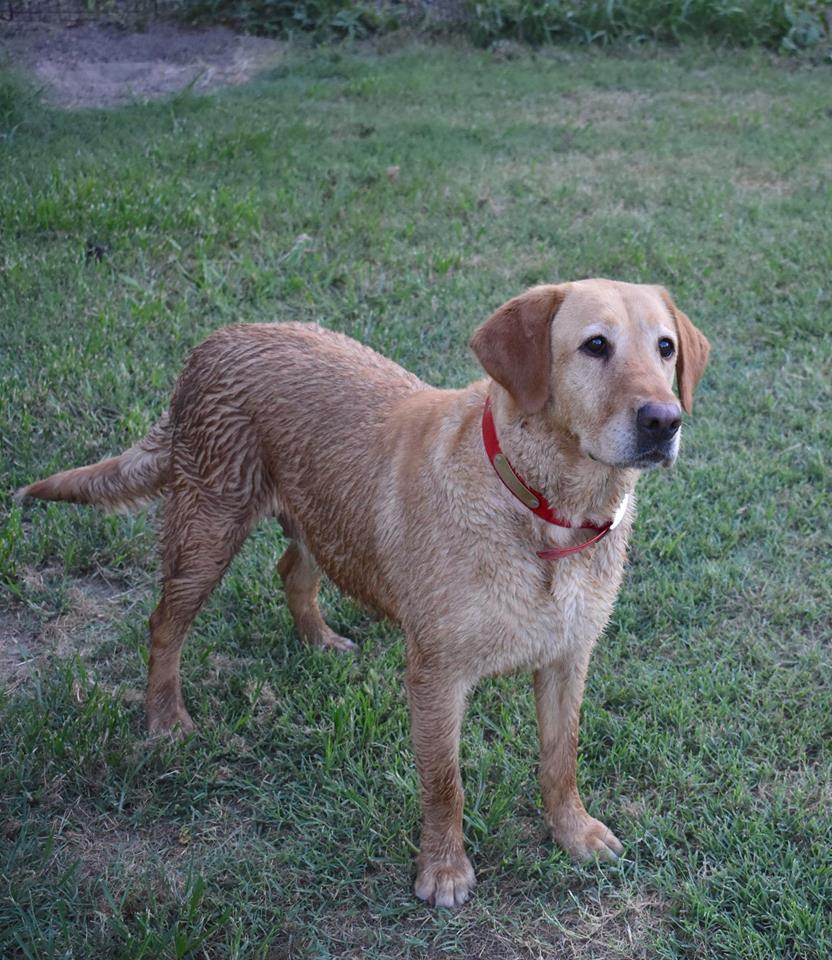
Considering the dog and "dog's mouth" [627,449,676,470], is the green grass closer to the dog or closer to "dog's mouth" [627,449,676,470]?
the dog

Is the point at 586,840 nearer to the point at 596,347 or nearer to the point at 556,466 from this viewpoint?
the point at 556,466

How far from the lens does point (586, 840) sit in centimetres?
338

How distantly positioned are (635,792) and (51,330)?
411cm

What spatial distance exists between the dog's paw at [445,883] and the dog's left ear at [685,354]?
1.58 m

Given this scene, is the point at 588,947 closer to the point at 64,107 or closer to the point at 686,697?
the point at 686,697

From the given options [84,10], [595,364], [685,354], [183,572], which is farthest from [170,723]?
[84,10]

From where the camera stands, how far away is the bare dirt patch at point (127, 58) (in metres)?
9.84

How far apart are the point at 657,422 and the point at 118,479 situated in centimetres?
219

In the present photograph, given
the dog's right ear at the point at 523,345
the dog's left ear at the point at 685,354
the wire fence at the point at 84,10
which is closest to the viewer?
the dog's right ear at the point at 523,345

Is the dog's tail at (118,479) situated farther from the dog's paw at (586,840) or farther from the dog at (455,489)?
the dog's paw at (586,840)

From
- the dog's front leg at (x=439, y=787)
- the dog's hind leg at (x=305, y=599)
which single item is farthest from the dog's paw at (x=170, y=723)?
the dog's front leg at (x=439, y=787)

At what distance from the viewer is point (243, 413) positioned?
3.80 metres

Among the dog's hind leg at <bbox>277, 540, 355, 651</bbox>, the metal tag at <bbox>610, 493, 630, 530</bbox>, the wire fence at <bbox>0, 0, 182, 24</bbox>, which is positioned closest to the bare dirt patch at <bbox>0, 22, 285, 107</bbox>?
the wire fence at <bbox>0, 0, 182, 24</bbox>

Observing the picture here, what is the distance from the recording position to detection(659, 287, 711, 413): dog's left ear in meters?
3.28
